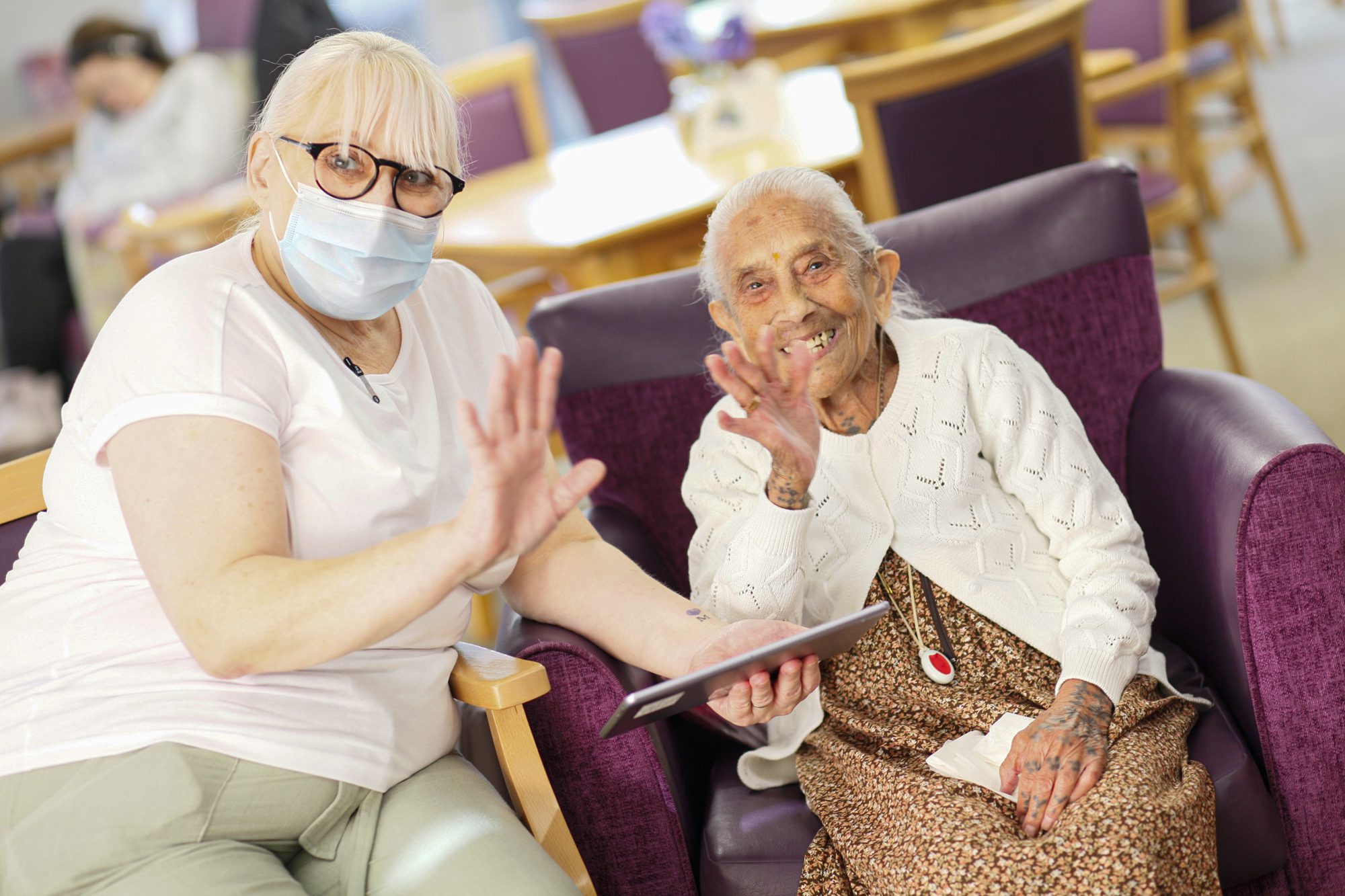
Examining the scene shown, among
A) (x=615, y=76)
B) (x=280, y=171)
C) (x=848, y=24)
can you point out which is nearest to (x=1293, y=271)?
(x=848, y=24)

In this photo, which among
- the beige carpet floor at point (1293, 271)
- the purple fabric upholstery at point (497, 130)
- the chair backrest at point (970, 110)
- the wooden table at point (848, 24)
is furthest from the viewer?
the wooden table at point (848, 24)

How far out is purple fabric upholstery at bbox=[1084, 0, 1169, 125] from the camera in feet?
12.9

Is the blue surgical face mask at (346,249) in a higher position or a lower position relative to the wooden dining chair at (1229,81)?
higher

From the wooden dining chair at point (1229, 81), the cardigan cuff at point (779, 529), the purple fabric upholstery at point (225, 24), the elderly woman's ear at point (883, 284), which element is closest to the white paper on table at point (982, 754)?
the cardigan cuff at point (779, 529)

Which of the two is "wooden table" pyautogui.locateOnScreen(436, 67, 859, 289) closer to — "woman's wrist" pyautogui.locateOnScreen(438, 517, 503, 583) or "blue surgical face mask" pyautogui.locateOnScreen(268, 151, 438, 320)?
"blue surgical face mask" pyautogui.locateOnScreen(268, 151, 438, 320)

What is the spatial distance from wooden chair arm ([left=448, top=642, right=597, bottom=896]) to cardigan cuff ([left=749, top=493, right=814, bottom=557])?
30 cm

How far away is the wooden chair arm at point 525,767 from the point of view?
148cm

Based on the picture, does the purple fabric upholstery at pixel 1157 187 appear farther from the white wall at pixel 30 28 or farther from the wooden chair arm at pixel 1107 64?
the white wall at pixel 30 28

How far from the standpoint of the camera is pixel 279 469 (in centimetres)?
131

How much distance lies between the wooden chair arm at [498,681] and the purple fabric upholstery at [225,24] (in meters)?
4.39

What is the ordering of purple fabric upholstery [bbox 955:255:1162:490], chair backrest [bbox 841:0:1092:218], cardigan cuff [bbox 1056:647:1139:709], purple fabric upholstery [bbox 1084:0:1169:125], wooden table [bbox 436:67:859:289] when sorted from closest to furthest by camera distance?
cardigan cuff [bbox 1056:647:1139:709] → purple fabric upholstery [bbox 955:255:1162:490] → chair backrest [bbox 841:0:1092:218] → wooden table [bbox 436:67:859:289] → purple fabric upholstery [bbox 1084:0:1169:125]

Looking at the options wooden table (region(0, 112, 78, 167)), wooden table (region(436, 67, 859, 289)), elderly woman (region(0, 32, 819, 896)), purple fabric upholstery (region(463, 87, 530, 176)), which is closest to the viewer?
elderly woman (region(0, 32, 819, 896))

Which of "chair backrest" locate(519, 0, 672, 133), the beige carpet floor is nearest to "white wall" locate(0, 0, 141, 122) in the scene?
"chair backrest" locate(519, 0, 672, 133)

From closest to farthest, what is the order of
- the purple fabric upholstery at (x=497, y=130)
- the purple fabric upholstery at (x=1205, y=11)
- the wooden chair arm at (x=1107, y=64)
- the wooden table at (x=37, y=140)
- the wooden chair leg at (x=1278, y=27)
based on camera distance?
1. the wooden chair arm at (x=1107, y=64)
2. the purple fabric upholstery at (x=497, y=130)
3. the purple fabric upholstery at (x=1205, y=11)
4. the wooden table at (x=37, y=140)
5. the wooden chair leg at (x=1278, y=27)
